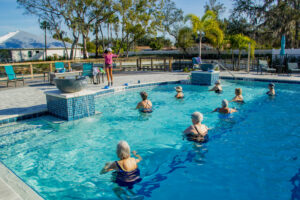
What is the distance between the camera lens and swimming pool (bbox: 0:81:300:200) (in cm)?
360

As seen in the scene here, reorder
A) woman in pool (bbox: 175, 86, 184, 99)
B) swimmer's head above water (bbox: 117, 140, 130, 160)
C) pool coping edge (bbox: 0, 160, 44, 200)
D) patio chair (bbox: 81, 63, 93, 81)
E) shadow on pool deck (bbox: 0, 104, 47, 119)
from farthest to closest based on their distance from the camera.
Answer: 1. patio chair (bbox: 81, 63, 93, 81)
2. woman in pool (bbox: 175, 86, 184, 99)
3. shadow on pool deck (bbox: 0, 104, 47, 119)
4. swimmer's head above water (bbox: 117, 140, 130, 160)
5. pool coping edge (bbox: 0, 160, 44, 200)

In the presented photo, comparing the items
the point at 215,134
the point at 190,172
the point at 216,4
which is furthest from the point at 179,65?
the point at 216,4

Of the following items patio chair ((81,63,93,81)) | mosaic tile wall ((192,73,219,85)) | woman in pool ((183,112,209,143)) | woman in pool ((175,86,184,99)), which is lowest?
woman in pool ((183,112,209,143))

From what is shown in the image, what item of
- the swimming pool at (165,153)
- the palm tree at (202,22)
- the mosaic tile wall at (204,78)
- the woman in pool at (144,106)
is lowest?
the swimming pool at (165,153)

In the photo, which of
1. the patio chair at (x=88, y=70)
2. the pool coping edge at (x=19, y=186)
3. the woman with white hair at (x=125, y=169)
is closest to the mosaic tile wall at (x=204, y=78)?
the patio chair at (x=88, y=70)

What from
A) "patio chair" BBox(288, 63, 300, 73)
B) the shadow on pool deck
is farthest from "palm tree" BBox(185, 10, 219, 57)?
the shadow on pool deck

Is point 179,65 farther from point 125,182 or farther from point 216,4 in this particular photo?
point 216,4

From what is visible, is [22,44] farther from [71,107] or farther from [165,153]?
[165,153]

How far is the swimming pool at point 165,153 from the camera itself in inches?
142

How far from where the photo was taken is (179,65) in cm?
1916

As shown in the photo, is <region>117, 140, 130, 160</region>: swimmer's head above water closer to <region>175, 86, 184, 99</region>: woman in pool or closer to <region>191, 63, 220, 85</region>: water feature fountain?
<region>175, 86, 184, 99</region>: woman in pool

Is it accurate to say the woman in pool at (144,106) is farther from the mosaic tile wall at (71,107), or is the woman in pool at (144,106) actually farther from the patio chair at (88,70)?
the patio chair at (88,70)

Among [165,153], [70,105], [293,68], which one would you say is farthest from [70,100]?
[293,68]

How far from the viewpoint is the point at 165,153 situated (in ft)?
16.0
